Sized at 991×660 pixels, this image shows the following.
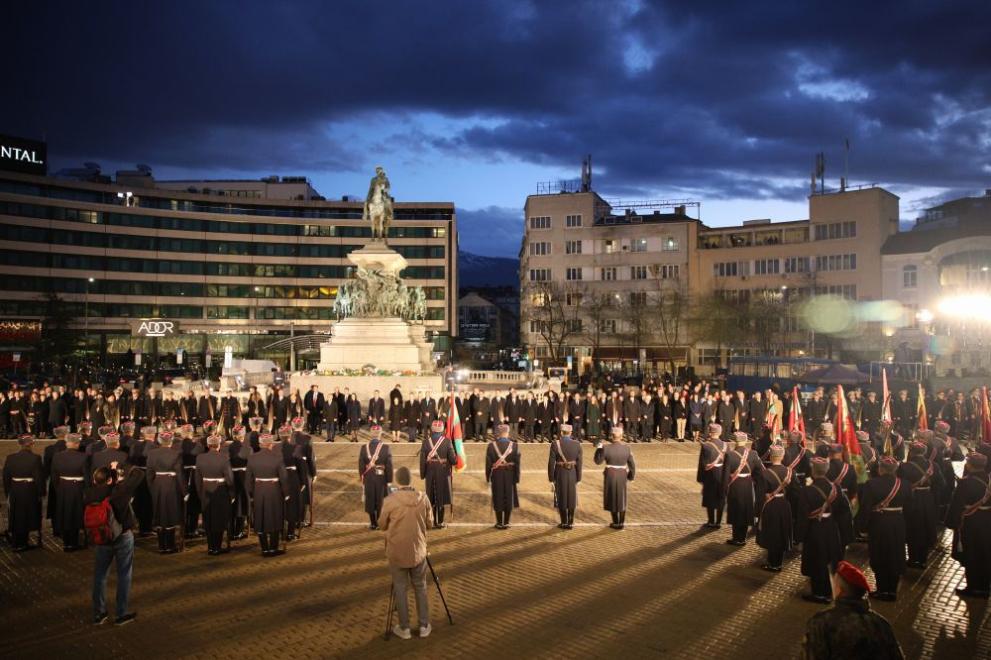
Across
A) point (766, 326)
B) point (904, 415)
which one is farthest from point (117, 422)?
point (766, 326)

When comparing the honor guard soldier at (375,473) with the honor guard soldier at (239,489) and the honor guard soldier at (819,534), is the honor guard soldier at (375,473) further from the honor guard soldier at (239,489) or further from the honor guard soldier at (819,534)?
the honor guard soldier at (819,534)

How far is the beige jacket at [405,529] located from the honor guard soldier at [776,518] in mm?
5858

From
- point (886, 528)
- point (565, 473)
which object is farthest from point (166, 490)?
point (886, 528)

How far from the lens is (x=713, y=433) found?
13.6 metres

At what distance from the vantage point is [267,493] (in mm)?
11734

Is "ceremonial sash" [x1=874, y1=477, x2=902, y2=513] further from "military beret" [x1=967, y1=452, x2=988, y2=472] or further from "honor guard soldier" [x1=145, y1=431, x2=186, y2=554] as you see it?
"honor guard soldier" [x1=145, y1=431, x2=186, y2=554]

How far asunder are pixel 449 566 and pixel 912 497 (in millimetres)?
7533

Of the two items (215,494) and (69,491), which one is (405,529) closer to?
(215,494)

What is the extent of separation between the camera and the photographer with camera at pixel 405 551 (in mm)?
8438

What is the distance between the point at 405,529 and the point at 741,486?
7070 millimetres

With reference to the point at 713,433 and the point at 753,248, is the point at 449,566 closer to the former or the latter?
the point at 713,433

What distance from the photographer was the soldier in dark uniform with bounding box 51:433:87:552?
12039mm

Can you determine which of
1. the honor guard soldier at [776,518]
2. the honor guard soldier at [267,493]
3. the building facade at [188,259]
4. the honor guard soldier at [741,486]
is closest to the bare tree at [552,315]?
the building facade at [188,259]

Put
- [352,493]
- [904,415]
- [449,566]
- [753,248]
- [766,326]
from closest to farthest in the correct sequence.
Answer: [449,566] → [352,493] → [904,415] → [766,326] → [753,248]
